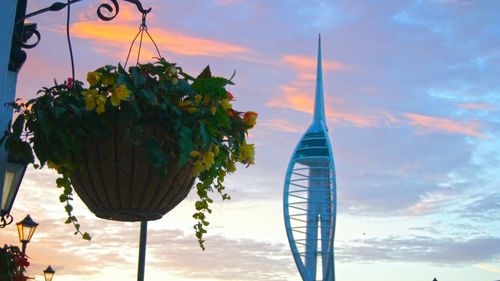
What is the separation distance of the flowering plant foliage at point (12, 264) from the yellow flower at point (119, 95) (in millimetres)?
1340

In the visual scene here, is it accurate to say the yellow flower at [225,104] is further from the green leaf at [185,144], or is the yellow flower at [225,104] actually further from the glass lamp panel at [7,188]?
the glass lamp panel at [7,188]

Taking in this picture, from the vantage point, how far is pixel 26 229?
9430 millimetres

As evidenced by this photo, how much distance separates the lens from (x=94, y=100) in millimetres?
2734

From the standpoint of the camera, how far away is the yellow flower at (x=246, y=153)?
3.02m

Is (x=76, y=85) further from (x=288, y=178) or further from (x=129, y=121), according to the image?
(x=288, y=178)

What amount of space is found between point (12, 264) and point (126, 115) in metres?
1.45

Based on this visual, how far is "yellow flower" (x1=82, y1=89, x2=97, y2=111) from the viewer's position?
2.72 metres

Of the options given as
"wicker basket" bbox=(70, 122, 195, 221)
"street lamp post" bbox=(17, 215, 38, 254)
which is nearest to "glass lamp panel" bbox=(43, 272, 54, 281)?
"street lamp post" bbox=(17, 215, 38, 254)

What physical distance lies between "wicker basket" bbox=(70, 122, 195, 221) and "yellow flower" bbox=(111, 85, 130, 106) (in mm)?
116

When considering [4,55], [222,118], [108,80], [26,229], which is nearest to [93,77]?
[108,80]

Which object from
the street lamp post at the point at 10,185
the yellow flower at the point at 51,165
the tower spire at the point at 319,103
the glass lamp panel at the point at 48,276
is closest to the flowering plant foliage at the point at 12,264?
the street lamp post at the point at 10,185

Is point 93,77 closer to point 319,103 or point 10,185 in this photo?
point 10,185

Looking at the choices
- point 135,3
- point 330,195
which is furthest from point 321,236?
point 135,3

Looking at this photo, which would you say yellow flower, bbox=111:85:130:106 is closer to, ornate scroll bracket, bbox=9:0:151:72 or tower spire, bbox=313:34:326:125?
ornate scroll bracket, bbox=9:0:151:72
